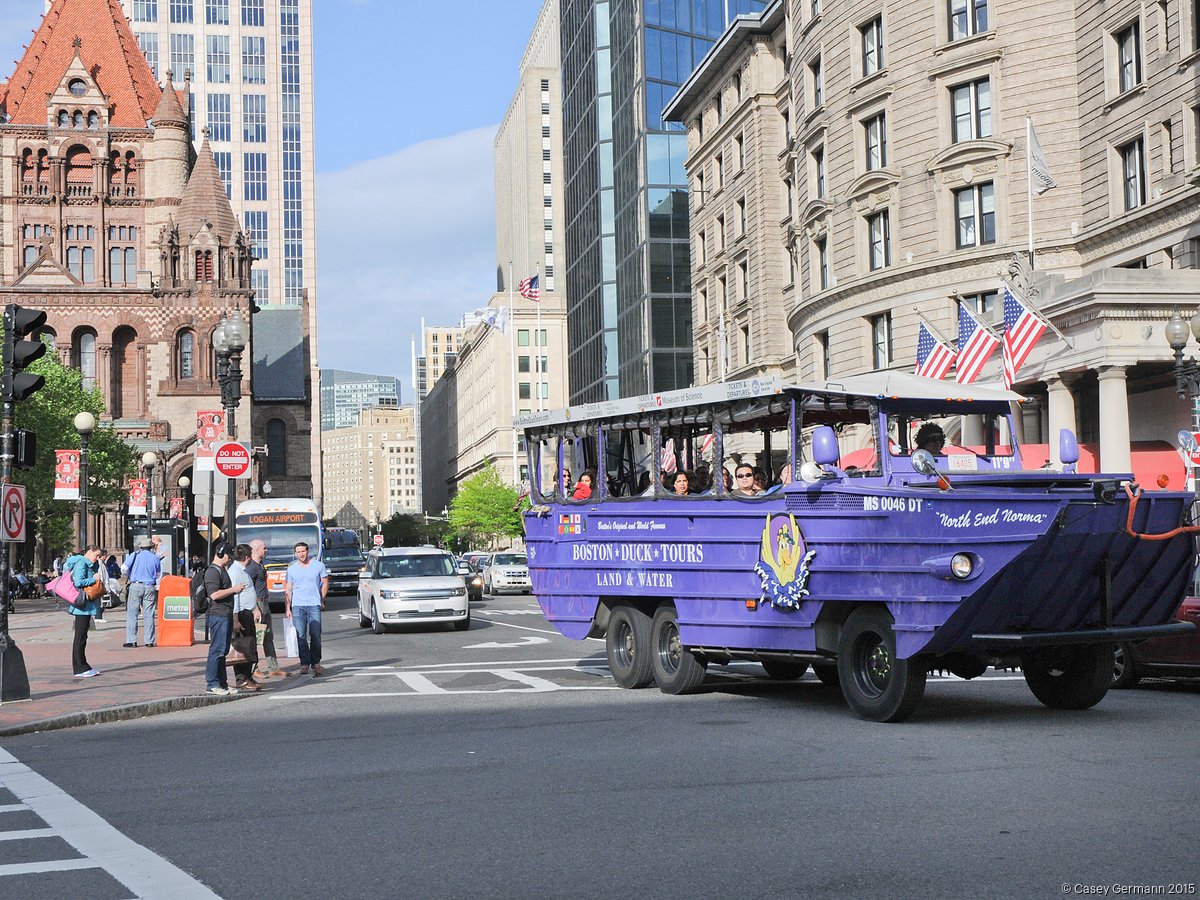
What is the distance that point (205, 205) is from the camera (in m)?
92.2

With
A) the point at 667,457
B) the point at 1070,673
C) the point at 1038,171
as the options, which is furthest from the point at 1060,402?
the point at 1070,673

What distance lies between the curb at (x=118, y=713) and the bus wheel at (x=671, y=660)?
Answer: 206 inches

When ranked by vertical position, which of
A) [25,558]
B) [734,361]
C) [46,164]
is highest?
[46,164]

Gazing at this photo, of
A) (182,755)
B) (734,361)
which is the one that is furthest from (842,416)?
(734,361)

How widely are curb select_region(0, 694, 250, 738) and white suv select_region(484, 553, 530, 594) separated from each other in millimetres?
33981

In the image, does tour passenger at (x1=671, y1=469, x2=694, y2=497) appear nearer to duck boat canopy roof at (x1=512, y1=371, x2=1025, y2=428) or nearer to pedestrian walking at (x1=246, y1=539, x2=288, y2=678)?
duck boat canopy roof at (x1=512, y1=371, x2=1025, y2=428)

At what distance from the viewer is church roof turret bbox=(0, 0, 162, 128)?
96.9 meters

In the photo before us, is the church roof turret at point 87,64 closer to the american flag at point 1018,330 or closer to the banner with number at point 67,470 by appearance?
the banner with number at point 67,470

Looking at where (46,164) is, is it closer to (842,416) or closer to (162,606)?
(162,606)

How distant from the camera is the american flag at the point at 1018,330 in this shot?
2703 cm

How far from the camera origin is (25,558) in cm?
8150

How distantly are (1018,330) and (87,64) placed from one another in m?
A: 86.9

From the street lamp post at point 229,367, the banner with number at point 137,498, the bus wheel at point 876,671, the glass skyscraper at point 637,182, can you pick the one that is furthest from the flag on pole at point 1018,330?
the glass skyscraper at point 637,182

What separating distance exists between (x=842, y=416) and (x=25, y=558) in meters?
76.7
